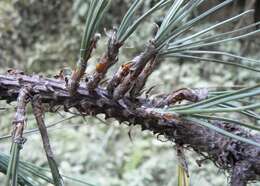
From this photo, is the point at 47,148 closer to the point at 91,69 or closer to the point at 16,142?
the point at 16,142

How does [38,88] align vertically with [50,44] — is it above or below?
below

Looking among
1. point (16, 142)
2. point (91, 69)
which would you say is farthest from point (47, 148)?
point (91, 69)

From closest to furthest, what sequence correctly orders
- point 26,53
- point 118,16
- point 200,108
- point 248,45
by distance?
point 200,108 < point 248,45 < point 118,16 < point 26,53

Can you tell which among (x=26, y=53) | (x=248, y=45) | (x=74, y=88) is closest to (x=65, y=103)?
(x=74, y=88)

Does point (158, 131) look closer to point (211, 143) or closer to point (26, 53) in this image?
point (211, 143)

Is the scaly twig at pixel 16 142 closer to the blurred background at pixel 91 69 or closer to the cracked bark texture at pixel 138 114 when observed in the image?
the cracked bark texture at pixel 138 114

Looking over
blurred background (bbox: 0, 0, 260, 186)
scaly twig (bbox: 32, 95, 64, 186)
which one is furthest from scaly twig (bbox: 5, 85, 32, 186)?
blurred background (bbox: 0, 0, 260, 186)
